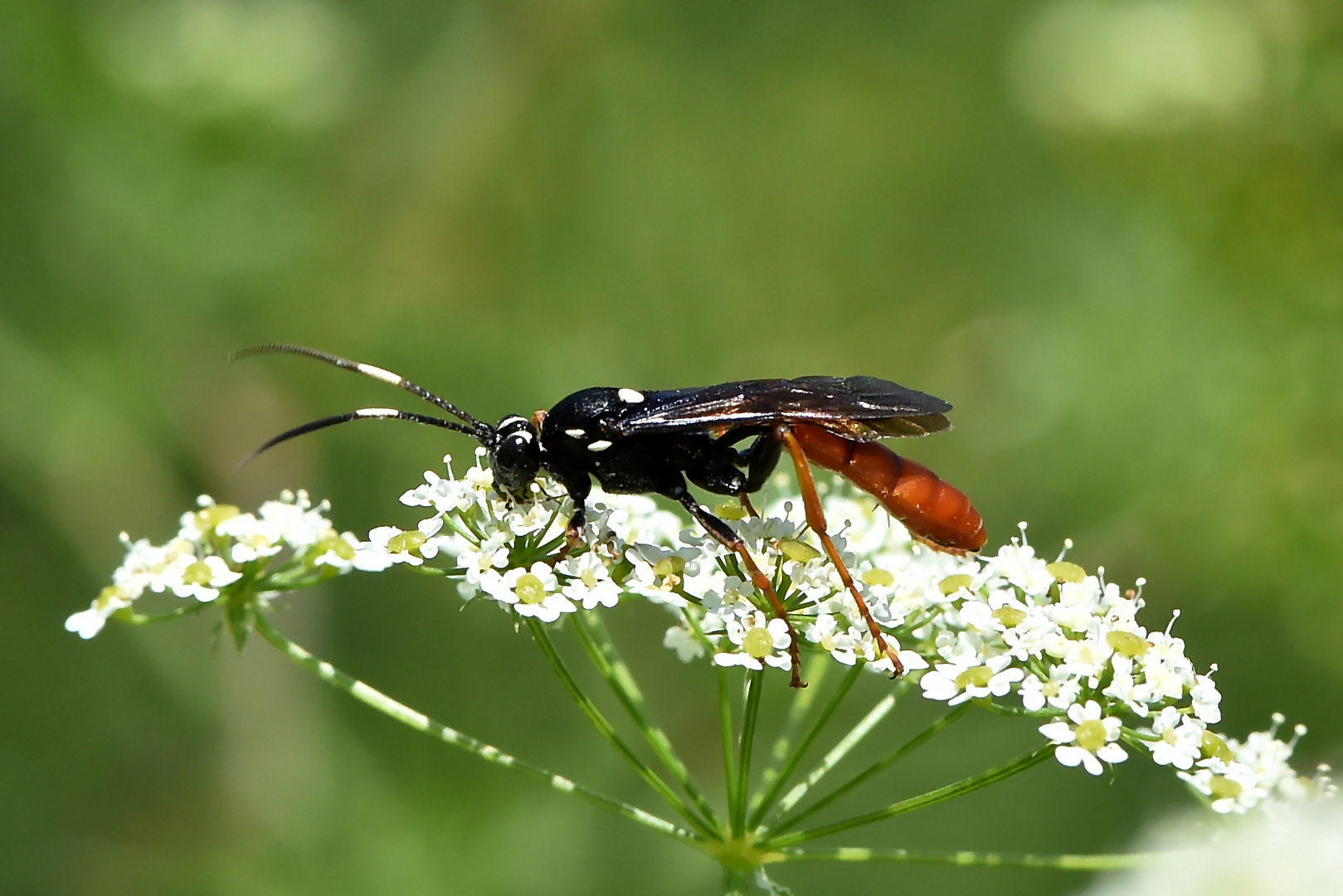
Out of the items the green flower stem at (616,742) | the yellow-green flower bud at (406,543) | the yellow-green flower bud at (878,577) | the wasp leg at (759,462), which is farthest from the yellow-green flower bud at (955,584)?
the yellow-green flower bud at (406,543)

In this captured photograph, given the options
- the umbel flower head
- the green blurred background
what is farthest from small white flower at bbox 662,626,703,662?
the green blurred background

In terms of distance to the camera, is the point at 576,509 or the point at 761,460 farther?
the point at 761,460

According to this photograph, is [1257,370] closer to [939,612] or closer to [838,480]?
[838,480]

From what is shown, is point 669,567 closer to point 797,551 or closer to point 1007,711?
point 797,551

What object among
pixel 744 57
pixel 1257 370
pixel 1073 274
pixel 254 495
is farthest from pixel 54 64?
pixel 1257 370

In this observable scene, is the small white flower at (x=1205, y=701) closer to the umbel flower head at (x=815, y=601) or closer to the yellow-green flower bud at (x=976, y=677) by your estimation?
the umbel flower head at (x=815, y=601)

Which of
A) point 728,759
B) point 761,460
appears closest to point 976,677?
point 728,759

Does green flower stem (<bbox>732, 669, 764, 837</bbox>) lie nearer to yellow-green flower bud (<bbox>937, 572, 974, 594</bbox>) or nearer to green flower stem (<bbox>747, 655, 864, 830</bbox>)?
green flower stem (<bbox>747, 655, 864, 830</bbox>)
